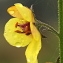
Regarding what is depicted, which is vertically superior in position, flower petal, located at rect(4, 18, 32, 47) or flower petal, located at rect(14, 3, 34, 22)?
flower petal, located at rect(14, 3, 34, 22)

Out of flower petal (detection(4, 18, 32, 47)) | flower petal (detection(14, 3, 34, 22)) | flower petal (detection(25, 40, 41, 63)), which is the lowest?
flower petal (detection(25, 40, 41, 63))

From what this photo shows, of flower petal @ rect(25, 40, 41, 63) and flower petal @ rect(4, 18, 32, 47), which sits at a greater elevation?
flower petal @ rect(4, 18, 32, 47)

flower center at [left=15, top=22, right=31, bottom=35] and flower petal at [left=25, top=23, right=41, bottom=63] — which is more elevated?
flower center at [left=15, top=22, right=31, bottom=35]

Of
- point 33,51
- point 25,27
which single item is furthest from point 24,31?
point 33,51

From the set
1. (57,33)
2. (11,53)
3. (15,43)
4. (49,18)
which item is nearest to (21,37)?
(15,43)

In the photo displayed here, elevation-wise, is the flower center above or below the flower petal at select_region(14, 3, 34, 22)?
below
